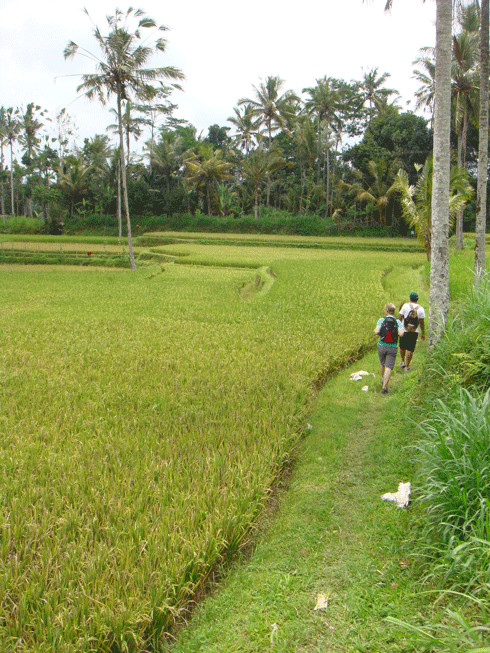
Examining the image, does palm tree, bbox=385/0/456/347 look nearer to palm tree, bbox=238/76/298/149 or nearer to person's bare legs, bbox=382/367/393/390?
person's bare legs, bbox=382/367/393/390

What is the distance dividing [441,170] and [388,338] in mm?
2294

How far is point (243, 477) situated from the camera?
4.36 meters

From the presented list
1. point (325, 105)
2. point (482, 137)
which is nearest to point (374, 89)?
point (325, 105)

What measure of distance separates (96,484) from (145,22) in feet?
68.9

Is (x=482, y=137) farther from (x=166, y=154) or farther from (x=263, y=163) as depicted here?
(x=166, y=154)

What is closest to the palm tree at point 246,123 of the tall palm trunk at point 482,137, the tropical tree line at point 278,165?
the tropical tree line at point 278,165

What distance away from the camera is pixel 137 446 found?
4.77 m

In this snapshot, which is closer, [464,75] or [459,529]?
[459,529]

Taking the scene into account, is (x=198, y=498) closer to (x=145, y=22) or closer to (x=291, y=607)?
(x=291, y=607)

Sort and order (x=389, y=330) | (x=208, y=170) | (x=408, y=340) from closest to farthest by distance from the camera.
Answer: (x=389, y=330), (x=408, y=340), (x=208, y=170)

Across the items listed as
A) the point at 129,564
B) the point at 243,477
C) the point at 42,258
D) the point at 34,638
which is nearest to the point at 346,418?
the point at 243,477

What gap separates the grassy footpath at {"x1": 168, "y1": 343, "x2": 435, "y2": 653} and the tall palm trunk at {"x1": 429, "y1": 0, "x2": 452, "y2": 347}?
1.95 metres

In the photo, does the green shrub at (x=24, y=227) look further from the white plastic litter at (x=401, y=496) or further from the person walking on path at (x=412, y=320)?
the white plastic litter at (x=401, y=496)

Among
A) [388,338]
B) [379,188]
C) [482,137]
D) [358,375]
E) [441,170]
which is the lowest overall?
[358,375]
